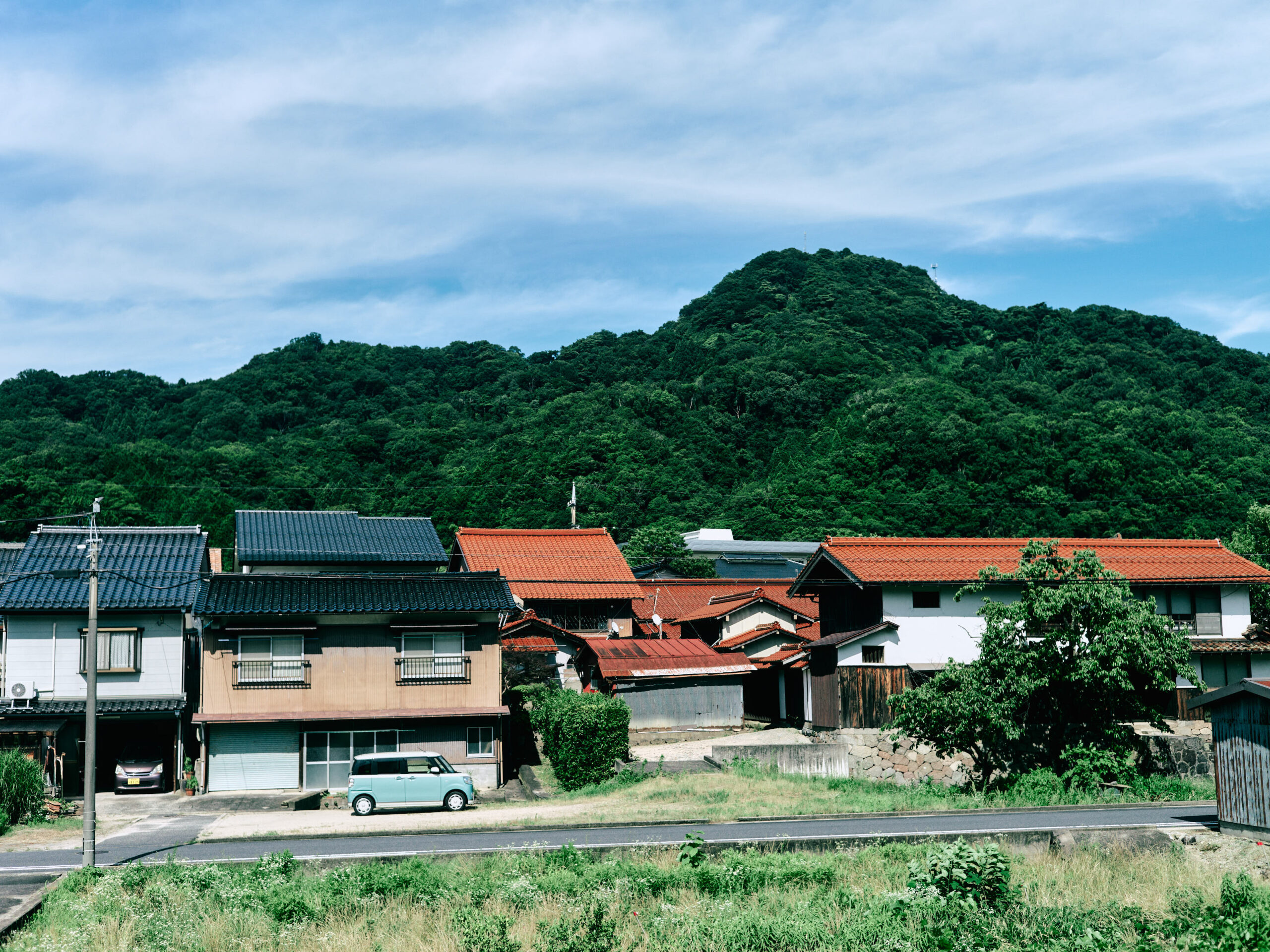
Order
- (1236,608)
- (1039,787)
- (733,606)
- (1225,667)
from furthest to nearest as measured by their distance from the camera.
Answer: (733,606), (1236,608), (1225,667), (1039,787)

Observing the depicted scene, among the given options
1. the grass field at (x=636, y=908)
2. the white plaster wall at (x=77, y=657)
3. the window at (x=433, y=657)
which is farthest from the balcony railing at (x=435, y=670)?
the grass field at (x=636, y=908)

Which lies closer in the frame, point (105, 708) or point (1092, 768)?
point (1092, 768)

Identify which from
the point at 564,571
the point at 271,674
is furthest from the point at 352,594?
the point at 564,571

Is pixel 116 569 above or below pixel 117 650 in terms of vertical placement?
above

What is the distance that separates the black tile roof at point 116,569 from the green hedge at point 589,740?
10660 millimetres

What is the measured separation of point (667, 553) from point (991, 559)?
26.1 metres

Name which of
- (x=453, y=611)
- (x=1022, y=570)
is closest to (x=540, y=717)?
(x=453, y=611)

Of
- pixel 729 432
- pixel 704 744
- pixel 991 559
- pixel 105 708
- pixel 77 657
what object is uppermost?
pixel 729 432

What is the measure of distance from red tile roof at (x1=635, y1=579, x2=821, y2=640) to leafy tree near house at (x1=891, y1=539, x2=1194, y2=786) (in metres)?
15.3

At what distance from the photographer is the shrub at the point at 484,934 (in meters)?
10.4

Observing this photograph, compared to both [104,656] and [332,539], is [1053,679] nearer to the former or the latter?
[332,539]

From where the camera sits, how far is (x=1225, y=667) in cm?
3195

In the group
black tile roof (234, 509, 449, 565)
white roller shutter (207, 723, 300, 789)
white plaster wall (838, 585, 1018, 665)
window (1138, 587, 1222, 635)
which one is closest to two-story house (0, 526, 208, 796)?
white roller shutter (207, 723, 300, 789)

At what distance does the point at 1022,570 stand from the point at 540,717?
14.0 m
